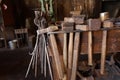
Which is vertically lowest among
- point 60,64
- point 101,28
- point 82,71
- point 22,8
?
point 82,71

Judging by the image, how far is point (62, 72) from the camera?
1856mm

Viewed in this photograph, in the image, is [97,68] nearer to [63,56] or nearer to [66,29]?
[63,56]

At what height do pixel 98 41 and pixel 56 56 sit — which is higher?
pixel 98 41

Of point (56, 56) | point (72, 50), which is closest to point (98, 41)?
point (72, 50)

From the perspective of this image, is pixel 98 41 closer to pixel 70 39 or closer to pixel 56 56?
pixel 70 39

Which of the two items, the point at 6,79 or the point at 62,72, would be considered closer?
the point at 62,72

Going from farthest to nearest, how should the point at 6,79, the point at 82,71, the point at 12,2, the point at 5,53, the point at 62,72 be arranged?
the point at 12,2 → the point at 5,53 → the point at 6,79 → the point at 82,71 → the point at 62,72

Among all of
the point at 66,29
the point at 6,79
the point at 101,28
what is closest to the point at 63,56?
the point at 66,29

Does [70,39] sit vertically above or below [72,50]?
above

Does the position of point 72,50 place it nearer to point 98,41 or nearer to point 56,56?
point 56,56

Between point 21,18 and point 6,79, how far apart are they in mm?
2425

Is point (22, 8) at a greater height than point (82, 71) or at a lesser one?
greater

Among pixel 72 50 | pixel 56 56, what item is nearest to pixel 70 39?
pixel 72 50

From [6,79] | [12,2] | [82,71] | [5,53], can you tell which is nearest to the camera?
[82,71]
